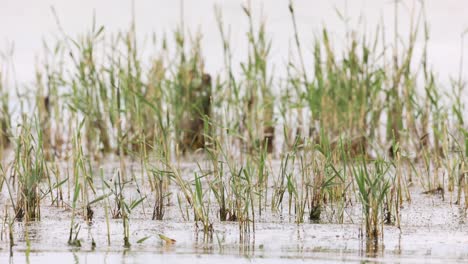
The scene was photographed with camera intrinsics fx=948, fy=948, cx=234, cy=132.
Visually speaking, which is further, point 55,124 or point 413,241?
point 55,124

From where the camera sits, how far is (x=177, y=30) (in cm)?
642

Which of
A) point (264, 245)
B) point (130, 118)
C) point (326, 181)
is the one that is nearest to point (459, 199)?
point (326, 181)

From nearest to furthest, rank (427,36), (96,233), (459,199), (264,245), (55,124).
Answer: (264,245) < (96,233) < (459,199) < (427,36) < (55,124)

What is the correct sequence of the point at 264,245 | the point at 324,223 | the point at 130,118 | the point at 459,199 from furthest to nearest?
the point at 130,118
the point at 459,199
the point at 324,223
the point at 264,245

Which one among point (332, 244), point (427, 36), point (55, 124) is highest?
point (427, 36)

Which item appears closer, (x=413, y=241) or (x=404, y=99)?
(x=413, y=241)

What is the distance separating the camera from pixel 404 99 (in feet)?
20.2

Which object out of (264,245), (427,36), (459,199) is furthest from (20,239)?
(427,36)

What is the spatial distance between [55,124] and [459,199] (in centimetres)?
341

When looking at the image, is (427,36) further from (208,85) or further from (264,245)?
(264,245)

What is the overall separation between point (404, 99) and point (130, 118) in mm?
1807

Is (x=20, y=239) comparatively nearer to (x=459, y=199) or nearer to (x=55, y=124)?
(x=459, y=199)

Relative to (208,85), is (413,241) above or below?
below

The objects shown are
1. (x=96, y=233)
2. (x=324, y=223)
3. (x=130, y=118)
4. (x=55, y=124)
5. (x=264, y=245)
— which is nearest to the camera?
(x=264, y=245)
